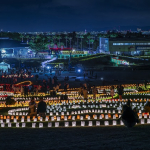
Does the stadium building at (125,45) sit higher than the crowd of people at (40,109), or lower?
higher
